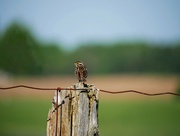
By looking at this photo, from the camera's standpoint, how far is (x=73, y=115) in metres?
3.82

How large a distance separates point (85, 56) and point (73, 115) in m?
91.7

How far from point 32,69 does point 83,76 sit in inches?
1852

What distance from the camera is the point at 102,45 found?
111250 mm

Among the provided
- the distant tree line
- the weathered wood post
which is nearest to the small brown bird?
the weathered wood post

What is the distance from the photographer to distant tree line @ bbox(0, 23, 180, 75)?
48700 millimetres

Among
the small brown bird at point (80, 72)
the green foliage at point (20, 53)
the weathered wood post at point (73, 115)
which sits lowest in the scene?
the weathered wood post at point (73, 115)

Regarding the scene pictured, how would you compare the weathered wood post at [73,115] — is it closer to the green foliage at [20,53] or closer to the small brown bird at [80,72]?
the small brown bird at [80,72]

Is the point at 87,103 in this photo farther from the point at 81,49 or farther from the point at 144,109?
the point at 81,49

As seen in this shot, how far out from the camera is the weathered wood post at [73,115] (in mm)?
3803

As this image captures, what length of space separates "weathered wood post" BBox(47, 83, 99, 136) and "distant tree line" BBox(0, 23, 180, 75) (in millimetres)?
42933

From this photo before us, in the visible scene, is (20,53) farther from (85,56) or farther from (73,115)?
(85,56)

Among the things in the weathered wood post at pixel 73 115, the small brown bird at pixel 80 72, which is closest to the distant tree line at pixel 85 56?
the small brown bird at pixel 80 72

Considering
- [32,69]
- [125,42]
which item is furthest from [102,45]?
[32,69]

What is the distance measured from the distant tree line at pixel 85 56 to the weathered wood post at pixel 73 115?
4293 cm
